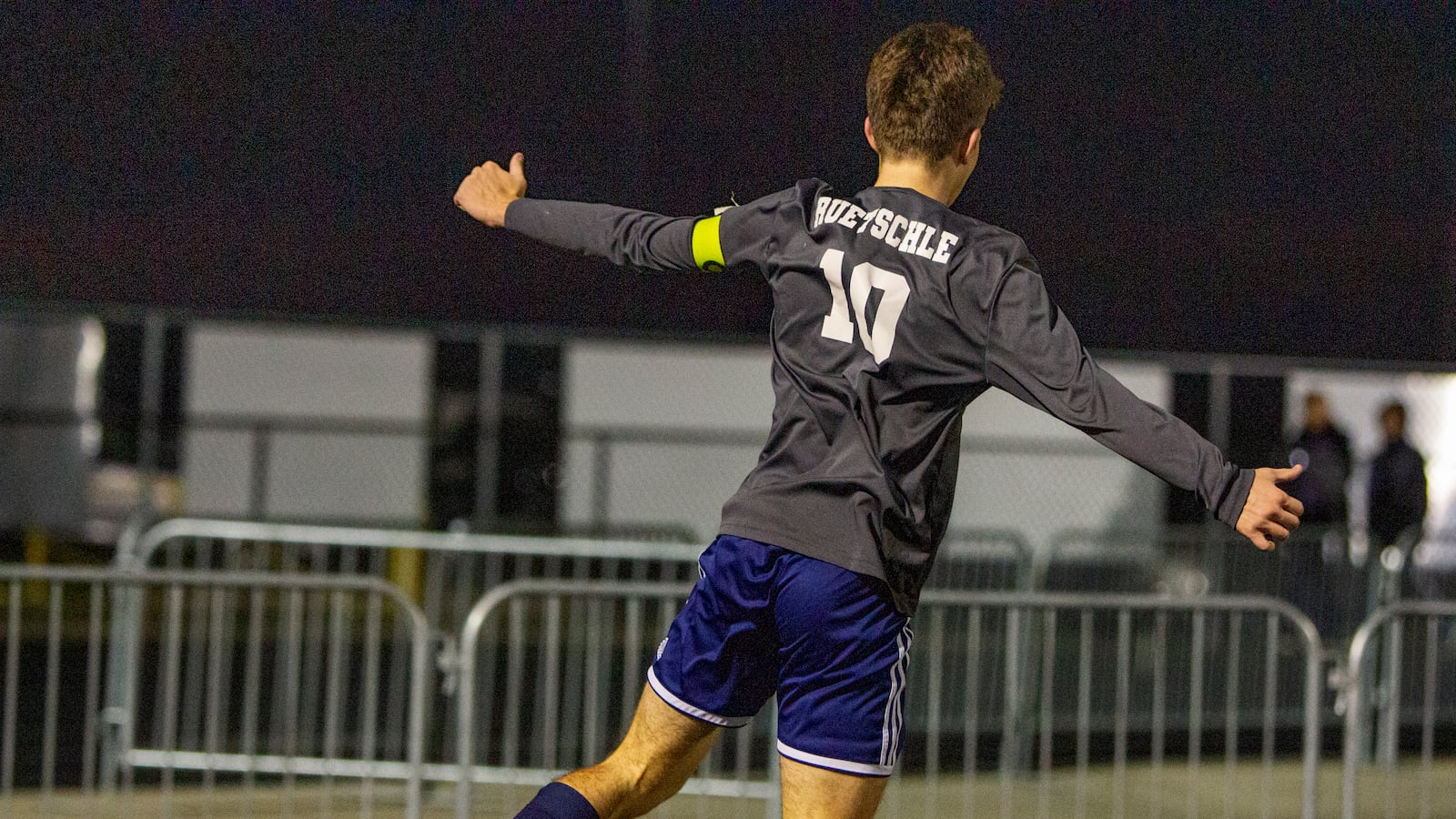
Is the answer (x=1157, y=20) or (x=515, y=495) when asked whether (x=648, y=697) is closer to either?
(x=1157, y=20)

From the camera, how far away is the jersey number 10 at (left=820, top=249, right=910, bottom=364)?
2.88 meters

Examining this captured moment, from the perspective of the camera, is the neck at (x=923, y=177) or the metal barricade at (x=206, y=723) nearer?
the neck at (x=923, y=177)

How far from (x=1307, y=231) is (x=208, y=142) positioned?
296 centimetres

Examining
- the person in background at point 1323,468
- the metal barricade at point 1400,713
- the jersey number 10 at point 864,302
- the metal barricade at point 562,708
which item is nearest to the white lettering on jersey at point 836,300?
the jersey number 10 at point 864,302

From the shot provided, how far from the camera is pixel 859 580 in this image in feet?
9.52

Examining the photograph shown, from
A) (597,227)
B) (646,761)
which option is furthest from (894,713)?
(597,227)

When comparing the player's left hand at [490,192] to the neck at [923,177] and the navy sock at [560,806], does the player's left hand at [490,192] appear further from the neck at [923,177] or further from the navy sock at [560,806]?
the navy sock at [560,806]

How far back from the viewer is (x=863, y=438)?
292 cm

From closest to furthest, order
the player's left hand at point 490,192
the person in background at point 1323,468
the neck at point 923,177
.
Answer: the neck at point 923,177 → the player's left hand at point 490,192 → the person in background at point 1323,468

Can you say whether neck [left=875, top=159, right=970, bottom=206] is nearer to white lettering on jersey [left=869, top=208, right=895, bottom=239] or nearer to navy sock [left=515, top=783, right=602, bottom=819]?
white lettering on jersey [left=869, top=208, right=895, bottom=239]

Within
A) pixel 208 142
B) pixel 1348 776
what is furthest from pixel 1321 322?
pixel 208 142

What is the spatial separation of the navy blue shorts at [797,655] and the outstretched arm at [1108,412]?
46cm

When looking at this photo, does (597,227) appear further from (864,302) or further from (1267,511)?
(1267,511)

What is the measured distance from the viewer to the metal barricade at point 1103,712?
5.58 meters
